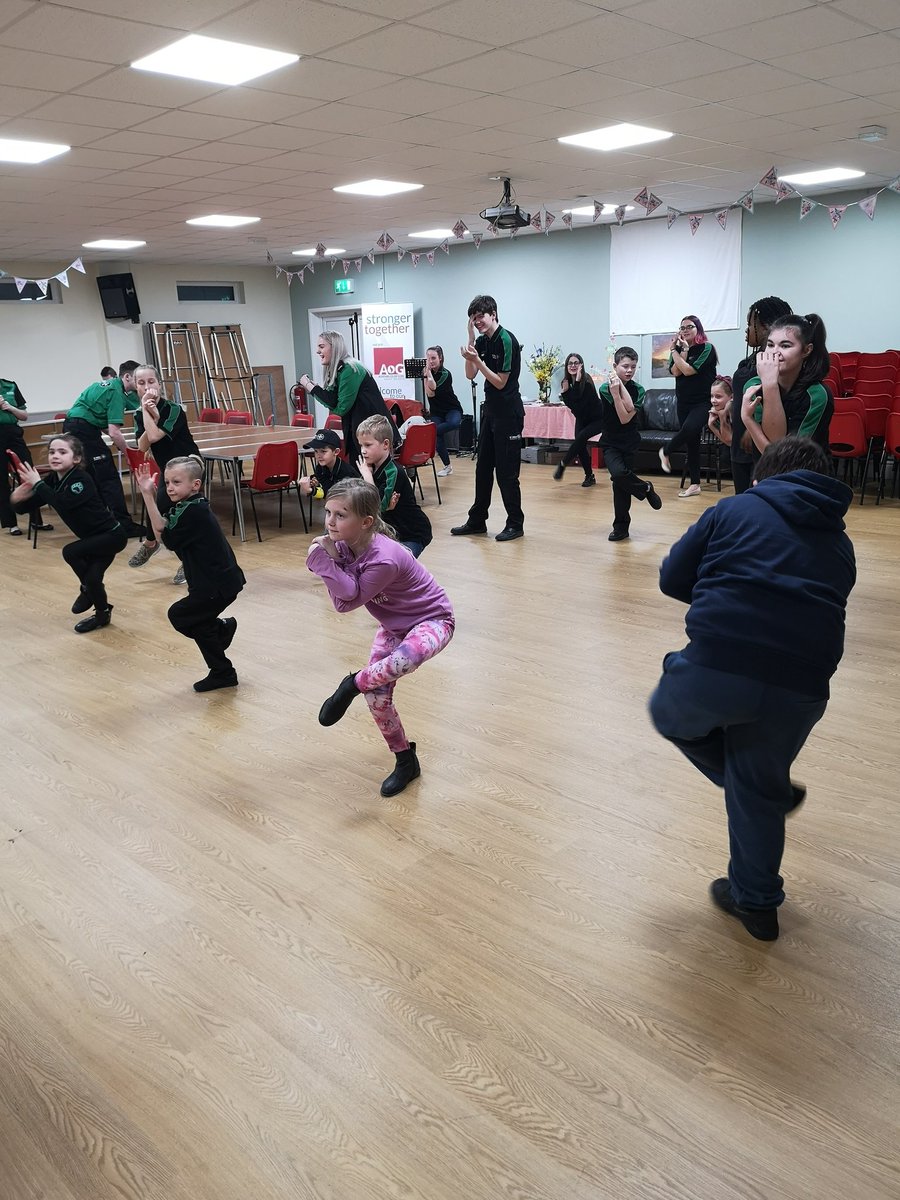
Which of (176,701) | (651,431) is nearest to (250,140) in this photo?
(176,701)

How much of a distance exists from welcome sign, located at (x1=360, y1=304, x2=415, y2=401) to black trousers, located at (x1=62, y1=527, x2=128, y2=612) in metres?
9.48

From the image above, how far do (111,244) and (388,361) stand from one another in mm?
4517

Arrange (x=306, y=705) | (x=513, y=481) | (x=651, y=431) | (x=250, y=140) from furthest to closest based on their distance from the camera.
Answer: (x=651, y=431) < (x=513, y=481) < (x=250, y=140) < (x=306, y=705)

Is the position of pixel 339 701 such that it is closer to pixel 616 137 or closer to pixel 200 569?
pixel 200 569

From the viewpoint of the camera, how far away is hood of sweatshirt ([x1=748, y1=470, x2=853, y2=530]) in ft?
6.86

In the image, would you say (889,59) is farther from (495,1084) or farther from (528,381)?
(528,381)

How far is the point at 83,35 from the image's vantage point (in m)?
4.14

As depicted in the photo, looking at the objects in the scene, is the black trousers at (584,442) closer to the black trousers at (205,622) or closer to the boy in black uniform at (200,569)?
the boy in black uniform at (200,569)

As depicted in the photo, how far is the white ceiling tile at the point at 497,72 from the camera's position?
477 centimetres

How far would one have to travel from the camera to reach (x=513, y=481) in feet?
23.4

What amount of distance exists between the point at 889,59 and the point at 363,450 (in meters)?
3.69

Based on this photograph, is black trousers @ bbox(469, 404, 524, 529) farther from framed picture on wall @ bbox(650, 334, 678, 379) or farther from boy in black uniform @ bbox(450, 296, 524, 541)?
framed picture on wall @ bbox(650, 334, 678, 379)

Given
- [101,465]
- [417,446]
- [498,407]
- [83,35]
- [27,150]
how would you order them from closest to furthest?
[83,35] → [27,150] → [498,407] → [101,465] → [417,446]

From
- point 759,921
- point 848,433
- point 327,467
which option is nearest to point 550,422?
point 848,433
